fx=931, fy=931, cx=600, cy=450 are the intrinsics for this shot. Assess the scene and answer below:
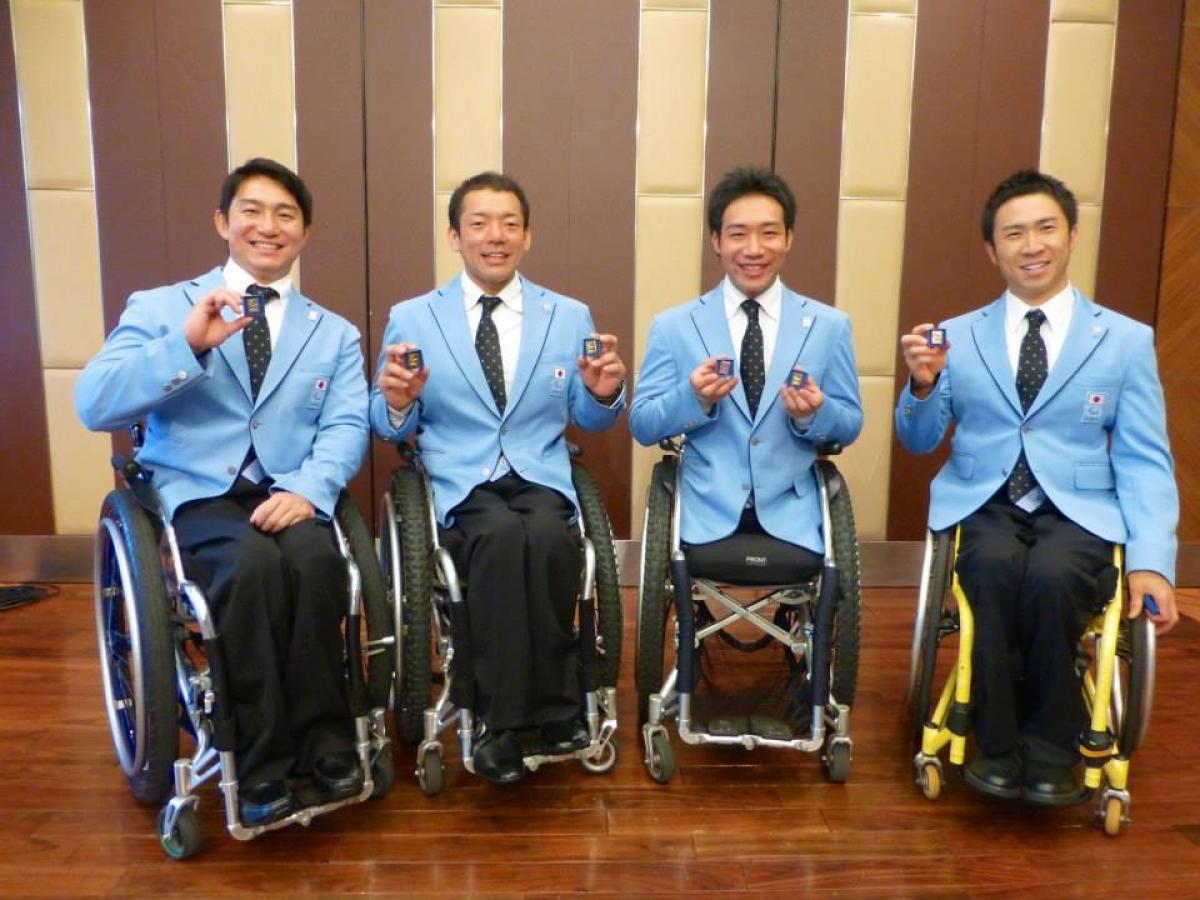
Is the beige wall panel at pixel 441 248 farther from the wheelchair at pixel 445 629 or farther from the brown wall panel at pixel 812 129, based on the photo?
the wheelchair at pixel 445 629

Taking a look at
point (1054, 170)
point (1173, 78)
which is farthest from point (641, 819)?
point (1173, 78)

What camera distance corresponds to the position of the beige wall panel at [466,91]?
3.13m

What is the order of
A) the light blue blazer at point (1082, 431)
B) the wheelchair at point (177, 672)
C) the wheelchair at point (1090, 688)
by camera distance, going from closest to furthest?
the wheelchair at point (177, 672) → the wheelchair at point (1090, 688) → the light blue blazer at point (1082, 431)

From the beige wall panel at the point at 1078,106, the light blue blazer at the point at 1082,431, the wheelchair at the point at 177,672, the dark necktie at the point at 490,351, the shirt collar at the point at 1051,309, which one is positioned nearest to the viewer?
the wheelchair at the point at 177,672

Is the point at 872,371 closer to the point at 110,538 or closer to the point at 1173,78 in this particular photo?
the point at 1173,78

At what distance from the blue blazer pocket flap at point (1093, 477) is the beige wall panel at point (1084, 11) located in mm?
1965

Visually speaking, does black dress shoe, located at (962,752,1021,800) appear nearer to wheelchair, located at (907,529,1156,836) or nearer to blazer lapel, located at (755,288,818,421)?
Result: wheelchair, located at (907,529,1156,836)

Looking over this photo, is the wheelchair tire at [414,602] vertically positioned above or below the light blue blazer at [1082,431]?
below

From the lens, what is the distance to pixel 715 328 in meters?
2.21

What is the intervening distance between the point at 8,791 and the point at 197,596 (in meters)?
0.78

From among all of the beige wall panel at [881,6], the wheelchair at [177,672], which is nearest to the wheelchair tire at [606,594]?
the wheelchair at [177,672]

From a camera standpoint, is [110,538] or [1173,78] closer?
[110,538]

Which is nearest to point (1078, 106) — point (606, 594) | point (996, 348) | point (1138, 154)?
point (1138, 154)

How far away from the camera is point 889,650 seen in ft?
9.44
